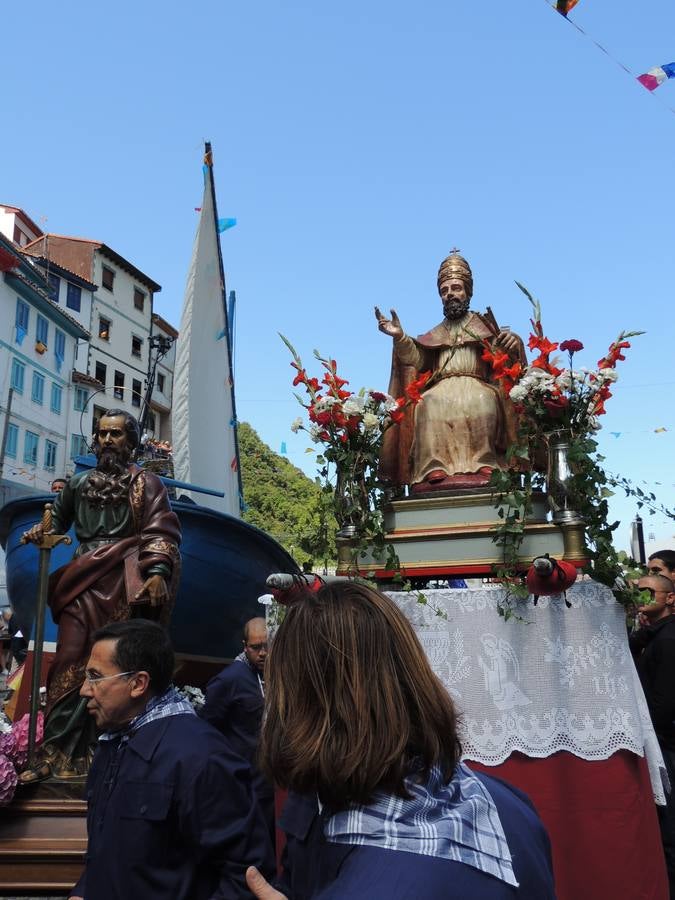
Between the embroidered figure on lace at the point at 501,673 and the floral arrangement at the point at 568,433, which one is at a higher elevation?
the floral arrangement at the point at 568,433

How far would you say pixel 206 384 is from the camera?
A: 14.6 m

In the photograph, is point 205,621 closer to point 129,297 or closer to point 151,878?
point 151,878

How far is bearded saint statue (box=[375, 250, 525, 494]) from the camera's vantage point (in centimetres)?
489

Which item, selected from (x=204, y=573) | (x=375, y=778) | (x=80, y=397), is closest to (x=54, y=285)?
(x=80, y=397)

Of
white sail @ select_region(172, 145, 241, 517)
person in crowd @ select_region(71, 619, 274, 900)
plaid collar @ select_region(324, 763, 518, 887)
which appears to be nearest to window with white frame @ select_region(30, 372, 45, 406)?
white sail @ select_region(172, 145, 241, 517)

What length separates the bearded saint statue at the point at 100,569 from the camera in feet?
13.8

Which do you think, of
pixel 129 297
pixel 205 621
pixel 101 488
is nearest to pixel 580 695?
pixel 101 488

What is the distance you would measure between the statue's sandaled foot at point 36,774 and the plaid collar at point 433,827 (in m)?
3.21

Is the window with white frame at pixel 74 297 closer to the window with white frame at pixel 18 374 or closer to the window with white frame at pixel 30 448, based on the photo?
the window with white frame at pixel 18 374

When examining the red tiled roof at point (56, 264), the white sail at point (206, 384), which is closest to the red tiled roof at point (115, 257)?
the red tiled roof at point (56, 264)

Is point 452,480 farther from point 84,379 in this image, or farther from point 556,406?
point 84,379

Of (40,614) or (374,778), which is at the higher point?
(40,614)

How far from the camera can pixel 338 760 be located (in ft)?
4.02

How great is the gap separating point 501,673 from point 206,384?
11.4 meters
